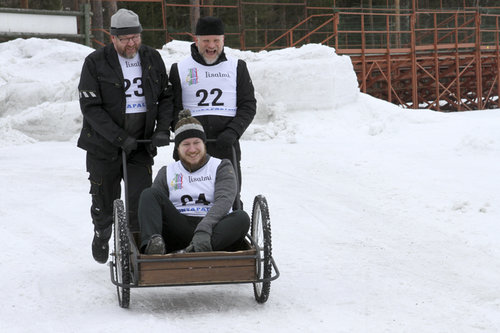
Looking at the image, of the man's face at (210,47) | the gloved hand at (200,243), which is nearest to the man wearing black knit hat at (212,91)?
the man's face at (210,47)

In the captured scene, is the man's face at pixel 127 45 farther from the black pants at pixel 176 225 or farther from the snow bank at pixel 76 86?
the snow bank at pixel 76 86

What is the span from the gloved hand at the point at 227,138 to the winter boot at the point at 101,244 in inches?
45.5

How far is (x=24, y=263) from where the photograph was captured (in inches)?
276

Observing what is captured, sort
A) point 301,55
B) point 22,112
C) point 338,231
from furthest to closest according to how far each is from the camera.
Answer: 1. point 301,55
2. point 22,112
3. point 338,231

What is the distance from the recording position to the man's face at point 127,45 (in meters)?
6.26

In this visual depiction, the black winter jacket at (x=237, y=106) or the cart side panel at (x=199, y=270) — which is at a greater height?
the black winter jacket at (x=237, y=106)

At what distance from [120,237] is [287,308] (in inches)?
44.9

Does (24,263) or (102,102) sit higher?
(102,102)

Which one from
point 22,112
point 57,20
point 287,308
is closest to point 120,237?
point 287,308

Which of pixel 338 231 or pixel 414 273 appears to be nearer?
pixel 414 273

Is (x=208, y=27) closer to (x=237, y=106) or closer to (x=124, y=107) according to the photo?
(x=237, y=106)

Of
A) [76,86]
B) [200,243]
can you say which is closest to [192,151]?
[200,243]

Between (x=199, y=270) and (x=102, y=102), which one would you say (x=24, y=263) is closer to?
(x=102, y=102)

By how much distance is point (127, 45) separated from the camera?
247 inches
